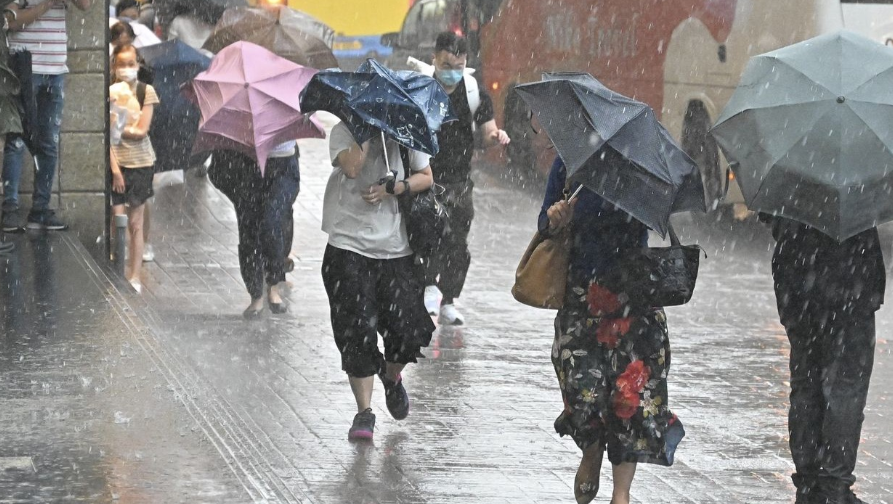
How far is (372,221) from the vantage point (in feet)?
22.9

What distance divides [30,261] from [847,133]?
5912 mm

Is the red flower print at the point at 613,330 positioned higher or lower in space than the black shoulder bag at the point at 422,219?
lower

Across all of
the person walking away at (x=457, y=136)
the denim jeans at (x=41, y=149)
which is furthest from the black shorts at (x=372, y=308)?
the denim jeans at (x=41, y=149)

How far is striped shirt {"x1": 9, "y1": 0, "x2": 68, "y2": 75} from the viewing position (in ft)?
34.4

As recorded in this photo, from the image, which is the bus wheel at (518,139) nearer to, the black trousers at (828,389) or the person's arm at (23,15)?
the person's arm at (23,15)

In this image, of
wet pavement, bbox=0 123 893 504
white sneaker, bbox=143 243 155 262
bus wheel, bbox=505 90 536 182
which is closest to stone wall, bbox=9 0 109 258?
wet pavement, bbox=0 123 893 504

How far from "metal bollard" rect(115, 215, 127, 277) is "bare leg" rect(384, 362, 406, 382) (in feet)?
14.2

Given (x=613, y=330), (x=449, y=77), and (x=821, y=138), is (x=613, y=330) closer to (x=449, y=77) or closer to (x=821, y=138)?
(x=821, y=138)

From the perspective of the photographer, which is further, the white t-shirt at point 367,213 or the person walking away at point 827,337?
the white t-shirt at point 367,213

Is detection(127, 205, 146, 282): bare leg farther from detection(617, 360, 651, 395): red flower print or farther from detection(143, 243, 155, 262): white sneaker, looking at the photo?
detection(617, 360, 651, 395): red flower print

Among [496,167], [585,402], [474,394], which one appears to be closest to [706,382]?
[474,394]

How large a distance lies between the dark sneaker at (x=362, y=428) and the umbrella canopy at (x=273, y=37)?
4.83 metres

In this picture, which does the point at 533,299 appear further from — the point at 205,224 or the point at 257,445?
the point at 205,224

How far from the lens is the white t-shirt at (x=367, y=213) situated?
22.9 ft
